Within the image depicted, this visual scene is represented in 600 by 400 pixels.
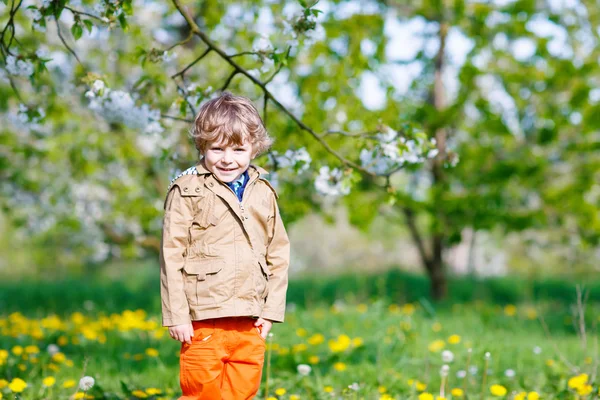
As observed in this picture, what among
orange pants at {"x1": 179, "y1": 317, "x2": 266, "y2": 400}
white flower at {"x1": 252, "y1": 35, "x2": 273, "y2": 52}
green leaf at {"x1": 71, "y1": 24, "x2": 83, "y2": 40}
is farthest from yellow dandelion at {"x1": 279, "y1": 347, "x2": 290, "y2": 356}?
green leaf at {"x1": 71, "y1": 24, "x2": 83, "y2": 40}

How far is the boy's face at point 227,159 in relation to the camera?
217 cm

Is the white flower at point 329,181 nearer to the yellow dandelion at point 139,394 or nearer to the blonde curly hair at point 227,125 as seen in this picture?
the blonde curly hair at point 227,125

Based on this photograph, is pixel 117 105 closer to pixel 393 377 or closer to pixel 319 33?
pixel 319 33

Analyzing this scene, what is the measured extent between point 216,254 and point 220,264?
1.6 inches

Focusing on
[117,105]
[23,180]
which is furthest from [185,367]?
[23,180]

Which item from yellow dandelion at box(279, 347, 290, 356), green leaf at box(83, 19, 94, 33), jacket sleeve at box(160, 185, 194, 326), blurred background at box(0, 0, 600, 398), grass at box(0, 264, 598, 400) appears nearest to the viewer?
jacket sleeve at box(160, 185, 194, 326)

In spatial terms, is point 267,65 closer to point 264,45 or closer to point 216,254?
point 264,45

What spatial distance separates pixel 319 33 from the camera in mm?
2686

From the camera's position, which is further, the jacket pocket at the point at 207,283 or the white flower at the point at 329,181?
the white flower at the point at 329,181

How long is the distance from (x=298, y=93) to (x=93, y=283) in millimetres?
4653

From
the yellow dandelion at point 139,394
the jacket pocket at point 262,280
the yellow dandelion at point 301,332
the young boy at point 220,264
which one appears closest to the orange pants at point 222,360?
the young boy at point 220,264

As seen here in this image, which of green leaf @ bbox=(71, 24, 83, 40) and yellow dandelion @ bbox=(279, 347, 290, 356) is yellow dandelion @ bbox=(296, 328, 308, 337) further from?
green leaf @ bbox=(71, 24, 83, 40)

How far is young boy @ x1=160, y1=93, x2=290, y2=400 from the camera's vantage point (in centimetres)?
209

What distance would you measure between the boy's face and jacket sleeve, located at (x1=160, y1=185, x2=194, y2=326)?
0.48 ft
